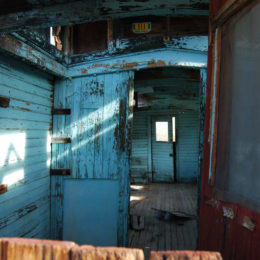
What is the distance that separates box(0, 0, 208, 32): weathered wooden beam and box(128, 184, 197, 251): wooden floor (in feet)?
13.6

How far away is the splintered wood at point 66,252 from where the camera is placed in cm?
71

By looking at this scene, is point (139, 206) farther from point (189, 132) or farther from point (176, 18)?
point (176, 18)

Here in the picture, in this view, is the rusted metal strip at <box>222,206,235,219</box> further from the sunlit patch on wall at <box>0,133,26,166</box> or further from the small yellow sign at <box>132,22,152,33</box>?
the small yellow sign at <box>132,22,152,33</box>

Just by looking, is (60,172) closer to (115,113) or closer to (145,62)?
(115,113)

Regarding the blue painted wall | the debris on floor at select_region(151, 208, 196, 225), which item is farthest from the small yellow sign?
the debris on floor at select_region(151, 208, 196, 225)

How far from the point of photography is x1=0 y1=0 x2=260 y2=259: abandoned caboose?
5.43 ft

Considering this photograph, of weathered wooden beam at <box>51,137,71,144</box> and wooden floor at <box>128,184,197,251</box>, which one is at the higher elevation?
weathered wooden beam at <box>51,137,71,144</box>

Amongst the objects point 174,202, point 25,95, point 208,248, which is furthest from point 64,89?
point 174,202

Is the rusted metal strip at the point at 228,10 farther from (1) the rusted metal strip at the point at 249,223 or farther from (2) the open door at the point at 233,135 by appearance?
(1) the rusted metal strip at the point at 249,223

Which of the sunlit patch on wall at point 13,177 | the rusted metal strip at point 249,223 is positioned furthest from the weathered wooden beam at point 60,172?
the rusted metal strip at point 249,223

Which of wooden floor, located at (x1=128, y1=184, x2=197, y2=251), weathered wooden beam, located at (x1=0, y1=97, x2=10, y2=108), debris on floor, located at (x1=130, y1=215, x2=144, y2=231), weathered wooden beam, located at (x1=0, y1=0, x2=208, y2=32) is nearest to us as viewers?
weathered wooden beam, located at (x1=0, y1=0, x2=208, y2=32)

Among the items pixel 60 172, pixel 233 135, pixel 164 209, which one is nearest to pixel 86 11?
pixel 233 135

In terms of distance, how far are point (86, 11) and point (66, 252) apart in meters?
1.94

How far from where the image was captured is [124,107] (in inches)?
165
